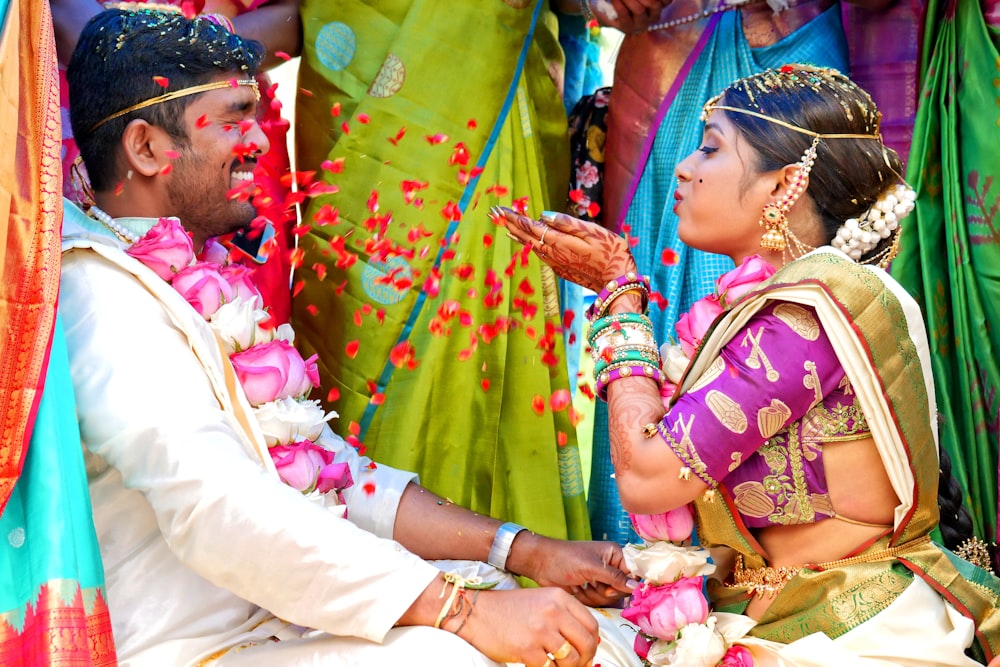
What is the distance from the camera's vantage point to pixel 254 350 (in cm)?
280

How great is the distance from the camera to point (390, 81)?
4.00 meters

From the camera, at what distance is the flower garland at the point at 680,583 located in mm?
2488

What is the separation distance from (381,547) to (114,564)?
1.85 ft

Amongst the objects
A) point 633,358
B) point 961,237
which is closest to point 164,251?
point 633,358

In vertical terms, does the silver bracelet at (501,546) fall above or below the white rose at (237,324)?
below

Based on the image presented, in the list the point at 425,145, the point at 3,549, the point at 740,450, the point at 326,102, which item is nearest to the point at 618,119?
the point at 425,145

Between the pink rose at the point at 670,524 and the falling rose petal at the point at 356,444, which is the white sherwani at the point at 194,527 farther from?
the falling rose petal at the point at 356,444

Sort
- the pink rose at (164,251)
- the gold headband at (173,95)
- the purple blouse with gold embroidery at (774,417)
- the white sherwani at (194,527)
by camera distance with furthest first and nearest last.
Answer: the gold headband at (173,95)
the pink rose at (164,251)
the purple blouse with gold embroidery at (774,417)
the white sherwani at (194,527)

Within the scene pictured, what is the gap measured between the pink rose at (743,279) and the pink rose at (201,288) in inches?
45.5

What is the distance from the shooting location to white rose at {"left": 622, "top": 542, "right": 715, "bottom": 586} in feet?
8.45

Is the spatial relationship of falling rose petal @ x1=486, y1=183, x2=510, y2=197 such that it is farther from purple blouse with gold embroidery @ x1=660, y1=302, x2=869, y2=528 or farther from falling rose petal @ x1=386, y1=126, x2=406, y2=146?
purple blouse with gold embroidery @ x1=660, y1=302, x2=869, y2=528

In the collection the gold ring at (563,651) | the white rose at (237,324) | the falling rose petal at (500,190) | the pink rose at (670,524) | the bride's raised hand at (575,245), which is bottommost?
the gold ring at (563,651)

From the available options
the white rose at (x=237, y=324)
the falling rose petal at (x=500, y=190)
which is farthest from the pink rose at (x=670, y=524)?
the falling rose petal at (x=500, y=190)

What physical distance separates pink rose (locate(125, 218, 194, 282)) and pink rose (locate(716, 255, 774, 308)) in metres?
1.23
